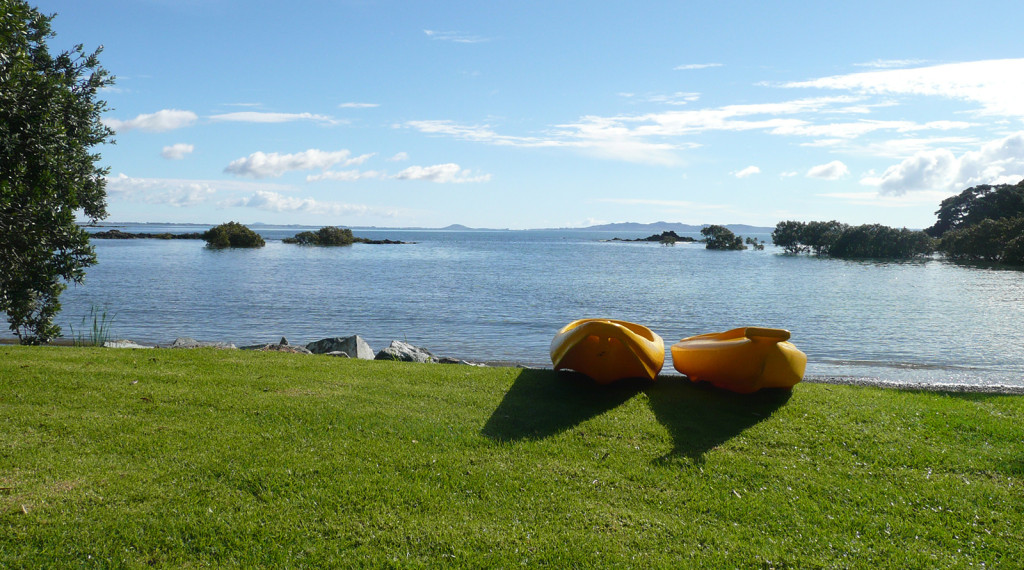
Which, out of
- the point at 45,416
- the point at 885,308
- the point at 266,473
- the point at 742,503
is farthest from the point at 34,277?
the point at 885,308

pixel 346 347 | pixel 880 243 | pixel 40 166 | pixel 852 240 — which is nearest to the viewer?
Result: pixel 40 166

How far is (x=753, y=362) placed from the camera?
9.35 metres

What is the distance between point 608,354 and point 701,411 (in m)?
1.66

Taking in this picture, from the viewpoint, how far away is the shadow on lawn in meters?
7.73

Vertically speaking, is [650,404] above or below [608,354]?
below

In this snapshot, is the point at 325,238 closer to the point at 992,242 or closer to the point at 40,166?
the point at 992,242

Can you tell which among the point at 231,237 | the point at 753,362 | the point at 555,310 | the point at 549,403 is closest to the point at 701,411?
the point at 753,362

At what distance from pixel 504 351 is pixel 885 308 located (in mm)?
22289

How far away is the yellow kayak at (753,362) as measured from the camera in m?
9.34

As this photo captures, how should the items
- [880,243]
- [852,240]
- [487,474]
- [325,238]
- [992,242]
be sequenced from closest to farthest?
[487,474]
[992,242]
[880,243]
[852,240]
[325,238]

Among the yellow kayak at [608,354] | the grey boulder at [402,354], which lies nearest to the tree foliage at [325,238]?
the grey boulder at [402,354]

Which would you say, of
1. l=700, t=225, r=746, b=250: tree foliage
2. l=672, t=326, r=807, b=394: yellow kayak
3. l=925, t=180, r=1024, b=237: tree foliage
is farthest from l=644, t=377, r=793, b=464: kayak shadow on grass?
l=700, t=225, r=746, b=250: tree foliage

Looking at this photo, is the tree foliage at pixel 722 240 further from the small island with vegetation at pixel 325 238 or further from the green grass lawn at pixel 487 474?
the green grass lawn at pixel 487 474

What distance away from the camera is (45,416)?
24.7 ft
